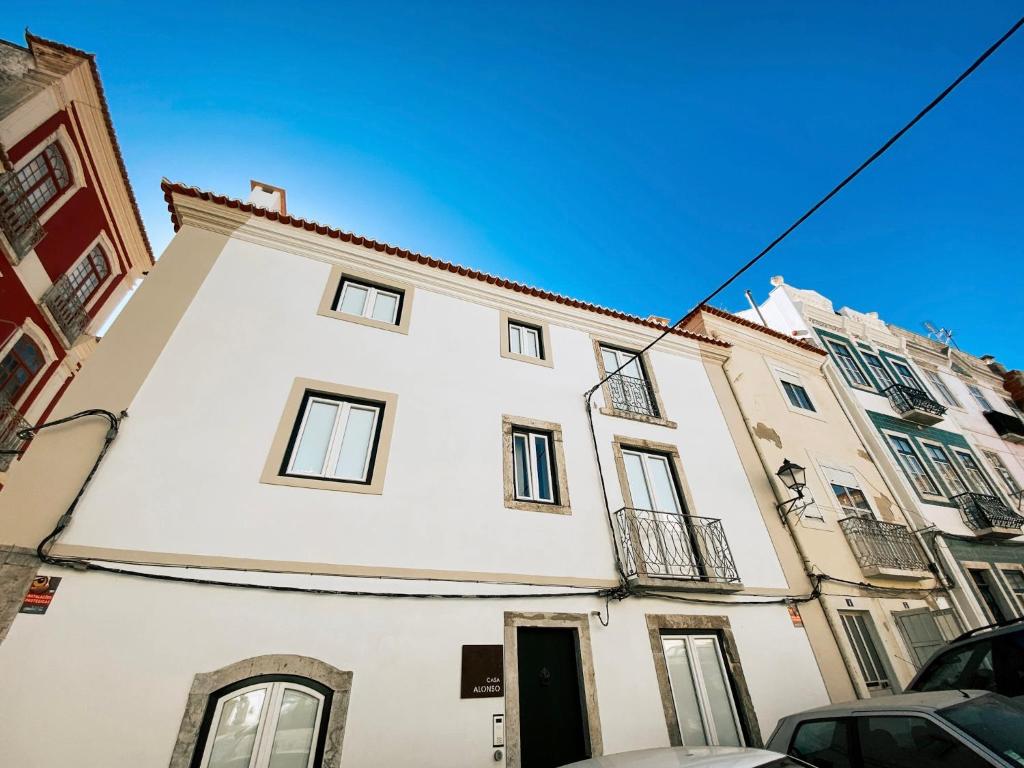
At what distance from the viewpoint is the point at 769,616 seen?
7.54 meters

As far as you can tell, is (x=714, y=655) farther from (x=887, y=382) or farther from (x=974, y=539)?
(x=887, y=382)

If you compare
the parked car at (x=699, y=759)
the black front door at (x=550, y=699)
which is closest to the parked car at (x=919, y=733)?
the parked car at (x=699, y=759)

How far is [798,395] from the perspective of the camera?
1273 cm

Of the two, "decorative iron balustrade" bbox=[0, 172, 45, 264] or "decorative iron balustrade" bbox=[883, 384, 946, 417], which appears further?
"decorative iron balustrade" bbox=[883, 384, 946, 417]

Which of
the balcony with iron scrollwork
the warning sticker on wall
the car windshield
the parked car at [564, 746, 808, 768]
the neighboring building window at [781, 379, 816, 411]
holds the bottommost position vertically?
the parked car at [564, 746, 808, 768]

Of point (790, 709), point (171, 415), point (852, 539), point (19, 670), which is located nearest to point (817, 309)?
point (852, 539)

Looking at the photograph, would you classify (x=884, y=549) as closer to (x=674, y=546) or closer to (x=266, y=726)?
(x=674, y=546)

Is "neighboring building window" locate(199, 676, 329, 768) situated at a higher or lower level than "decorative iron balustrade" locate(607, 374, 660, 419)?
lower

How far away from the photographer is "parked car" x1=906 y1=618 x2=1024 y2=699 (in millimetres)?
4513

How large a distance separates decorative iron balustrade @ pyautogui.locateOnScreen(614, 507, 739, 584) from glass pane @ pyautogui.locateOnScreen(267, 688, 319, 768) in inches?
178

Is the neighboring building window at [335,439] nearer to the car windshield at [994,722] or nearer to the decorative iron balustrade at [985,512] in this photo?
the car windshield at [994,722]

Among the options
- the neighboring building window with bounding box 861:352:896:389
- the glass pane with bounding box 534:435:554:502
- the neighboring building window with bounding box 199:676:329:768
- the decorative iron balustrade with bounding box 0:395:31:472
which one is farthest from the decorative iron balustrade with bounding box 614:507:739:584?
the decorative iron balustrade with bounding box 0:395:31:472

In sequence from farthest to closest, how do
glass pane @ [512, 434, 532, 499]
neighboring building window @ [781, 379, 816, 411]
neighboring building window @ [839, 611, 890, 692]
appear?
neighboring building window @ [781, 379, 816, 411] < neighboring building window @ [839, 611, 890, 692] < glass pane @ [512, 434, 532, 499]

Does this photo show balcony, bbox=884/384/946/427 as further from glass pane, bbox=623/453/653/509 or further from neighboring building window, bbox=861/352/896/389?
glass pane, bbox=623/453/653/509
